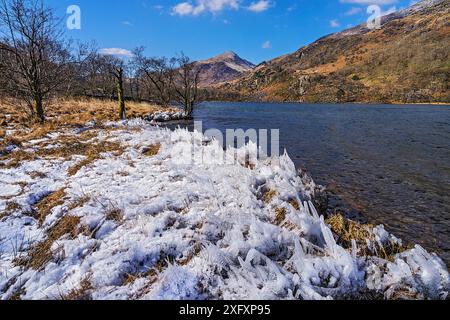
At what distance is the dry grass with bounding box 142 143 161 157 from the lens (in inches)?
381

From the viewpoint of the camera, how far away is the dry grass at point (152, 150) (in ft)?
31.7

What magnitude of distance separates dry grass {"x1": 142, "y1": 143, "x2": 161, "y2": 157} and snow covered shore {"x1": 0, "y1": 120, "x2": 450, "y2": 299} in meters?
2.95

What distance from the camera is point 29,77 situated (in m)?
15.2

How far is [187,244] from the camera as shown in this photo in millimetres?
3795

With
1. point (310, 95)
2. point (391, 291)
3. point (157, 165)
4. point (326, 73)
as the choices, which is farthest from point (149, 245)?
point (326, 73)

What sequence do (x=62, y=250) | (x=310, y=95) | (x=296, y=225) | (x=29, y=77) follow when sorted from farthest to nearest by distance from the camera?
(x=310, y=95) → (x=29, y=77) → (x=296, y=225) → (x=62, y=250)

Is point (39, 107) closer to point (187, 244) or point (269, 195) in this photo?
point (269, 195)

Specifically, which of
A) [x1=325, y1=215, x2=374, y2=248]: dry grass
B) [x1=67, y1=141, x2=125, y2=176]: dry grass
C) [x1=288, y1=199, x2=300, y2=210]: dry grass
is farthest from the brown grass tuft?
[x1=325, y1=215, x2=374, y2=248]: dry grass

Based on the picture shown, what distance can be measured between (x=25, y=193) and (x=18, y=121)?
13.1 metres

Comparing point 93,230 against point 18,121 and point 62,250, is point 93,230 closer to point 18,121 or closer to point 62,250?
point 62,250

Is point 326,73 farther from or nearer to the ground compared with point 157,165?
farther from the ground

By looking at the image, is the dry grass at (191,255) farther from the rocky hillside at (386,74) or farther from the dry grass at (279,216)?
the rocky hillside at (386,74)

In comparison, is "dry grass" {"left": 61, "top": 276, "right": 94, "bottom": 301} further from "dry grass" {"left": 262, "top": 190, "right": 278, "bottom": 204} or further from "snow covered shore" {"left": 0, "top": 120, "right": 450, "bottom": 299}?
"dry grass" {"left": 262, "top": 190, "right": 278, "bottom": 204}

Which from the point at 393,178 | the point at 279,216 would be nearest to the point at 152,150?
the point at 279,216
